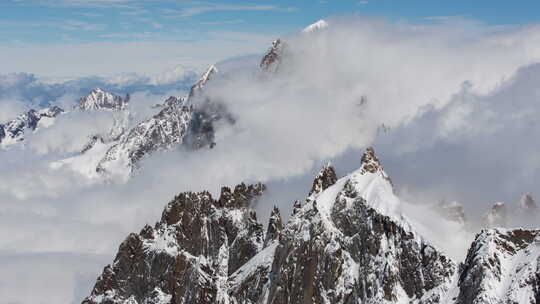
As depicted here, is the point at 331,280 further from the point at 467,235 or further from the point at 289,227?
the point at 467,235

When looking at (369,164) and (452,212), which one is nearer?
(369,164)

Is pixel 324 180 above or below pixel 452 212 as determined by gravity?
above

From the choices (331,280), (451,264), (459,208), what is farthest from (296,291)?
(459,208)

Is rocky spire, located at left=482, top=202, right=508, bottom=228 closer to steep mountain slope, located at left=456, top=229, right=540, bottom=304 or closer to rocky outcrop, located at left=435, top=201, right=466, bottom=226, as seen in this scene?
rocky outcrop, located at left=435, top=201, right=466, bottom=226

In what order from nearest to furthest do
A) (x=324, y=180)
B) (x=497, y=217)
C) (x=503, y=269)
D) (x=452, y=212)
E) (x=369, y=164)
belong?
(x=503, y=269), (x=369, y=164), (x=452, y=212), (x=324, y=180), (x=497, y=217)

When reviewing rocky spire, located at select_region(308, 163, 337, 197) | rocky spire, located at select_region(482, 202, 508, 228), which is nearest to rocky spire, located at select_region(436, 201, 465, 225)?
rocky spire, located at select_region(482, 202, 508, 228)

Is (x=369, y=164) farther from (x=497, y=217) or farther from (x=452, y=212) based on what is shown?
(x=497, y=217)

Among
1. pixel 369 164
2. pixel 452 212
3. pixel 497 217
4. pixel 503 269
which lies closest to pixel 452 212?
pixel 452 212

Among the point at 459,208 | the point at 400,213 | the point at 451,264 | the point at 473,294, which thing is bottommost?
the point at 473,294
